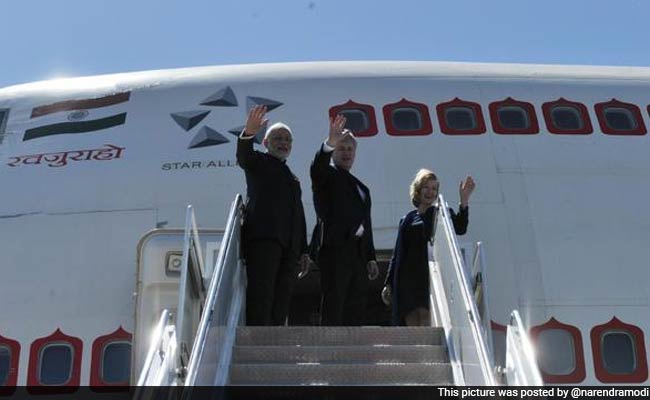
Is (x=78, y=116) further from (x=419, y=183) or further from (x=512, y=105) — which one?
(x=512, y=105)

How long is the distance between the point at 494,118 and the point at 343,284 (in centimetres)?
432

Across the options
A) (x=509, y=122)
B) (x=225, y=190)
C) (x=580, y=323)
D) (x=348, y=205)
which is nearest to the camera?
(x=348, y=205)

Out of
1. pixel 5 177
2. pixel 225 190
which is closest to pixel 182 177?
pixel 225 190

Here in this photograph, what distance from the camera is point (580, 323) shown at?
888cm

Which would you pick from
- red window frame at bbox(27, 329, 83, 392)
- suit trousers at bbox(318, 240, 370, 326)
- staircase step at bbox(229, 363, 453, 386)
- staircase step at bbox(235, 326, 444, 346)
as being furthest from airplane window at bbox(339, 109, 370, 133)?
staircase step at bbox(229, 363, 453, 386)

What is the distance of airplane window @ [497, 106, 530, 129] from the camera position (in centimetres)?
1068

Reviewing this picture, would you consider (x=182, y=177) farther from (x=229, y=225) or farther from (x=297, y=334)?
(x=297, y=334)

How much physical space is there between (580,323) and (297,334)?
351cm

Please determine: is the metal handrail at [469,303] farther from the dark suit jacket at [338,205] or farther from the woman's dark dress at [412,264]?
the dark suit jacket at [338,205]

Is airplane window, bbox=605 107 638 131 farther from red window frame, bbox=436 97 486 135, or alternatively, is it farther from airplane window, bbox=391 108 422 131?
airplane window, bbox=391 108 422 131

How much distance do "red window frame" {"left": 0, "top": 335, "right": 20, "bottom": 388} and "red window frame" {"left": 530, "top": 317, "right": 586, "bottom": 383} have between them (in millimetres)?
4675

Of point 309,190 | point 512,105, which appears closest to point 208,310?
point 309,190

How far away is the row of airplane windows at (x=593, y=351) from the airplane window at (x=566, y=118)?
2.66 m

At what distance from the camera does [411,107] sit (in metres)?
10.8
